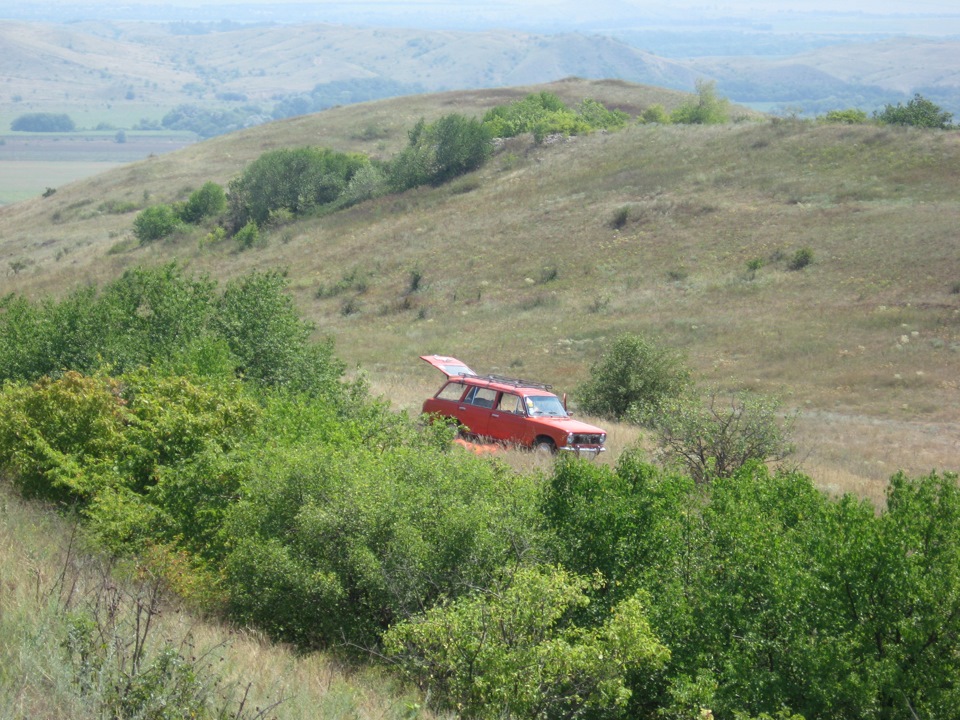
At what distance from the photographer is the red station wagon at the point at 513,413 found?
17.1m

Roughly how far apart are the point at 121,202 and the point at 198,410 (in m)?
69.7

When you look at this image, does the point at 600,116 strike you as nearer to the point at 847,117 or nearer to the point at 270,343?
the point at 847,117

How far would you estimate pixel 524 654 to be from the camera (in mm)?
7211

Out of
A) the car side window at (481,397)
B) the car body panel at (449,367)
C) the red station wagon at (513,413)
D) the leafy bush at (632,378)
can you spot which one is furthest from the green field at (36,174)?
the car side window at (481,397)

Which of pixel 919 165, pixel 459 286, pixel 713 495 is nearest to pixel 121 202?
pixel 459 286

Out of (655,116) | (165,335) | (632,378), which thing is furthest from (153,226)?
(165,335)

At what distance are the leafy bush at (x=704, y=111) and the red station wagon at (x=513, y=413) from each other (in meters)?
53.1

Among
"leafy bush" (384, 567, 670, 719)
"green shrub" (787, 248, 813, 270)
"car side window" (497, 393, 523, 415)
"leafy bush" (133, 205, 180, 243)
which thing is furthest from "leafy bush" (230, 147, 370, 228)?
"leafy bush" (384, 567, 670, 719)

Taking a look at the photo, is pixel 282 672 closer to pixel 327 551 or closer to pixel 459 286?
pixel 327 551

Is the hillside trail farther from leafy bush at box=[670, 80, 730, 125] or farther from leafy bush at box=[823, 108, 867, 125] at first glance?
leafy bush at box=[670, 80, 730, 125]

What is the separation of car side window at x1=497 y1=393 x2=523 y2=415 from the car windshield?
174 millimetres

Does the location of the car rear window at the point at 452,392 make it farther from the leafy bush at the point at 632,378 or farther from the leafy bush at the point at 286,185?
the leafy bush at the point at 286,185

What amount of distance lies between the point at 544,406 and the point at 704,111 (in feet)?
186

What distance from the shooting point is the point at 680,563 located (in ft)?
29.2
